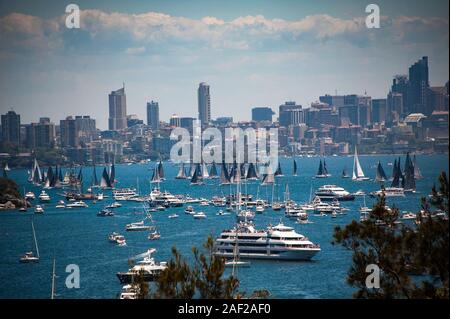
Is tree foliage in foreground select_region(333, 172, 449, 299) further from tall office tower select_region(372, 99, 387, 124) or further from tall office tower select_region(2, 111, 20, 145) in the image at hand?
tall office tower select_region(372, 99, 387, 124)

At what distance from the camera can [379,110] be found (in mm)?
70688

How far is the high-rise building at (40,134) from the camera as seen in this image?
57.9 meters

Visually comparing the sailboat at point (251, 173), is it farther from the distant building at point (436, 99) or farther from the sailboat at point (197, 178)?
the distant building at point (436, 99)

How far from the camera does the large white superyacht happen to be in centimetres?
1966

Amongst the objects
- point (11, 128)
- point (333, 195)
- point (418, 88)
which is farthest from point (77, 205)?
point (418, 88)

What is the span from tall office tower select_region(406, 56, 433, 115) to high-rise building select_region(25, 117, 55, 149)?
24353mm

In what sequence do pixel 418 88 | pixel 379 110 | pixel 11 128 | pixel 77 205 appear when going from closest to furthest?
pixel 77 205
pixel 11 128
pixel 418 88
pixel 379 110

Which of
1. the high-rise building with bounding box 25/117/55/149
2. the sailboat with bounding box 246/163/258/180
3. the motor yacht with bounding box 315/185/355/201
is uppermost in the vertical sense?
the high-rise building with bounding box 25/117/55/149

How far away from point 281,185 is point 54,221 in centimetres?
1891

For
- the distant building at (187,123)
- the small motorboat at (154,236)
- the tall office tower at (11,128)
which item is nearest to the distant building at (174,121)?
the distant building at (187,123)

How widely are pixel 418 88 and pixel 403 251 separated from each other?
49788mm

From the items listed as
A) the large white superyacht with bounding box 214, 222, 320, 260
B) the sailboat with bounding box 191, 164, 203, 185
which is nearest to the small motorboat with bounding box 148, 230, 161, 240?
the large white superyacht with bounding box 214, 222, 320, 260

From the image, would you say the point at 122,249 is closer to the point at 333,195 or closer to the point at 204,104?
the point at 333,195
